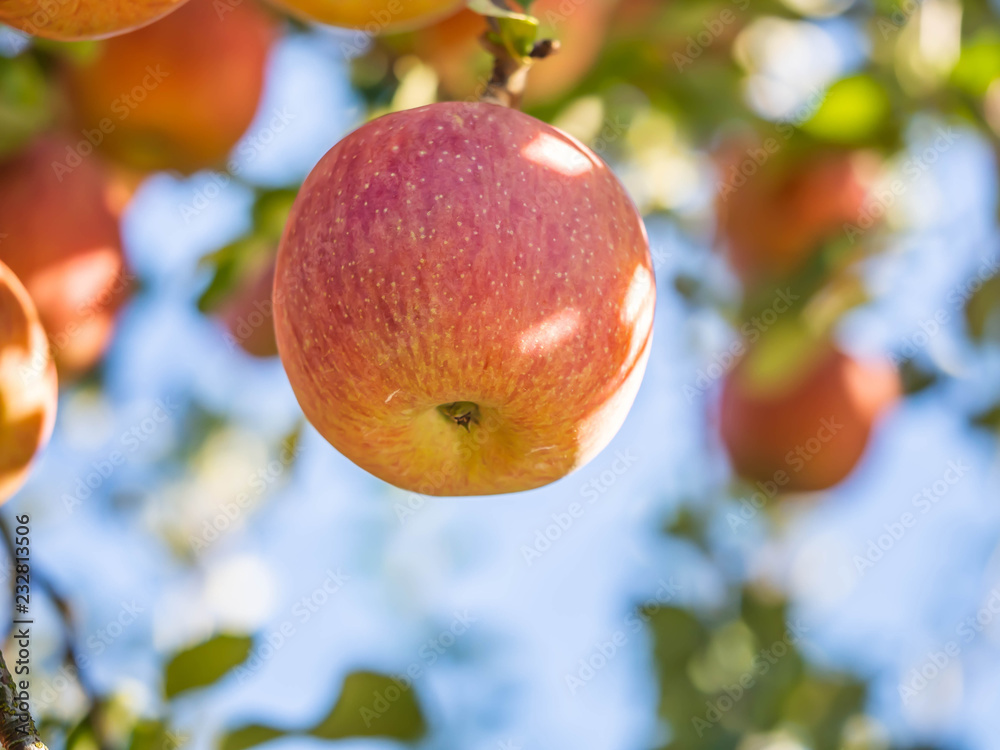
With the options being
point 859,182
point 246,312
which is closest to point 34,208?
point 246,312

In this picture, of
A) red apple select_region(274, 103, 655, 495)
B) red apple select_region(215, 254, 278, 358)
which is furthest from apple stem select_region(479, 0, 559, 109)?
red apple select_region(215, 254, 278, 358)

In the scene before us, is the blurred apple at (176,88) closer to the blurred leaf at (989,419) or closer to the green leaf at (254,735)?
the green leaf at (254,735)

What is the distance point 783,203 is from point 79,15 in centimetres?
161

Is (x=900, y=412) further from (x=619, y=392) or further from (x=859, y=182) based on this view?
(x=619, y=392)

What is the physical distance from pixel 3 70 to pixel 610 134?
1018mm

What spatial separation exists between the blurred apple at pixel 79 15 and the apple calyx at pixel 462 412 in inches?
17.6

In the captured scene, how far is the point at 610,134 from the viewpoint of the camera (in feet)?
6.29

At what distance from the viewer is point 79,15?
0.88 meters

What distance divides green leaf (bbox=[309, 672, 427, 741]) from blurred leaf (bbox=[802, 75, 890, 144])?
3.53 ft

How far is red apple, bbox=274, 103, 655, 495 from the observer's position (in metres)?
0.87

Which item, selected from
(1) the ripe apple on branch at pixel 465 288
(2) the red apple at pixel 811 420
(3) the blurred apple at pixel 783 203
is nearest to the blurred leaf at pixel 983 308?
(3) the blurred apple at pixel 783 203

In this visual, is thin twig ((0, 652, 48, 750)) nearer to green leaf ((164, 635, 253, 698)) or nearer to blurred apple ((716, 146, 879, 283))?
green leaf ((164, 635, 253, 698))

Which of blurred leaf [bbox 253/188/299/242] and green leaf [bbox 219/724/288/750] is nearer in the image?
green leaf [bbox 219/724/288/750]

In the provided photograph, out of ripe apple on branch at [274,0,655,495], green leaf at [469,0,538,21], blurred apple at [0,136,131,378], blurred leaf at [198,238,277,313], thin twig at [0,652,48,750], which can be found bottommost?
blurred leaf at [198,238,277,313]
